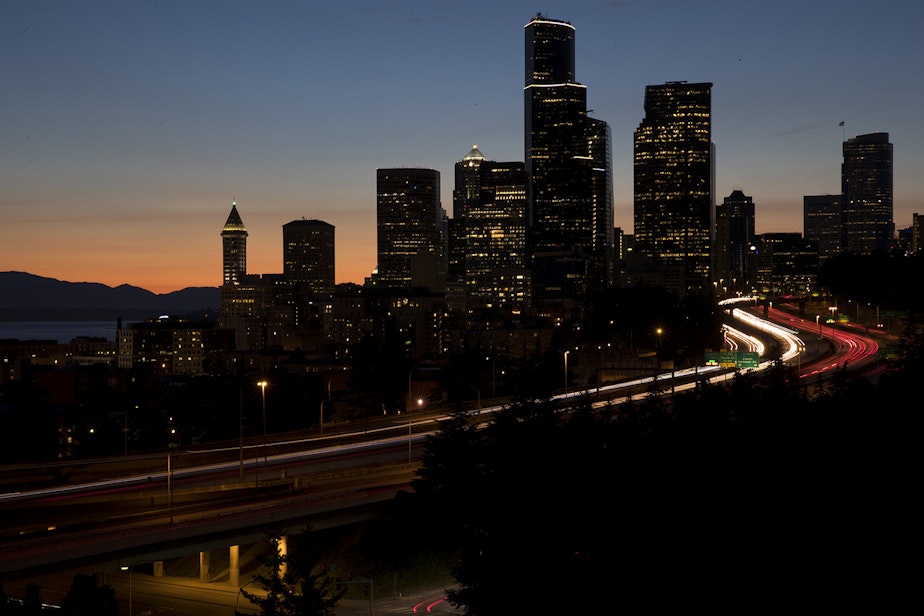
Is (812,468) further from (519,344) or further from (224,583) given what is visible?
(519,344)

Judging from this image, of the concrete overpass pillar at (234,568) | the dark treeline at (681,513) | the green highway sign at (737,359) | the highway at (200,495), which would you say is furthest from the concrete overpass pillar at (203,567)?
the green highway sign at (737,359)

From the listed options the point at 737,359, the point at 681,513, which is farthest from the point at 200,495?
the point at 737,359

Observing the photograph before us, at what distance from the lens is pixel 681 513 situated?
1156 inches

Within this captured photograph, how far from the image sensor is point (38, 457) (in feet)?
230

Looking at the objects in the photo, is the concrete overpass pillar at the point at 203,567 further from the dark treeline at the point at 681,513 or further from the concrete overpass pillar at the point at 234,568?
the dark treeline at the point at 681,513

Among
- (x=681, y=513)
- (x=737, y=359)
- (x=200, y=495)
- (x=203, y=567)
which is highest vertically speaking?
(x=737, y=359)

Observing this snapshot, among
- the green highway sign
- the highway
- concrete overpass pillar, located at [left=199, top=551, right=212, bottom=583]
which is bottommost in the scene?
concrete overpass pillar, located at [left=199, top=551, right=212, bottom=583]

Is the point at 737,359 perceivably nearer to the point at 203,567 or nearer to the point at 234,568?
the point at 234,568

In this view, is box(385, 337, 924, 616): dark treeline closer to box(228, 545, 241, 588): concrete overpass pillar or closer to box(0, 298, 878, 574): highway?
box(0, 298, 878, 574): highway

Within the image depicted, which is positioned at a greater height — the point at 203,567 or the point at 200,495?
the point at 200,495

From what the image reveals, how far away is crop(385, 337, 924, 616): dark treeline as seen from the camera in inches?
1031

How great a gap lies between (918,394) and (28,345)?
586ft

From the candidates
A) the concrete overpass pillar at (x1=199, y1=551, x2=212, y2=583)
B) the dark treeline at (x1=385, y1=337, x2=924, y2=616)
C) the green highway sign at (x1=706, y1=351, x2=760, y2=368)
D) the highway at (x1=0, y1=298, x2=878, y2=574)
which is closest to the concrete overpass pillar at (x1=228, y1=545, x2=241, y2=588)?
the concrete overpass pillar at (x1=199, y1=551, x2=212, y2=583)

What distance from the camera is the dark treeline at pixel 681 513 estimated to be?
26.2 metres
